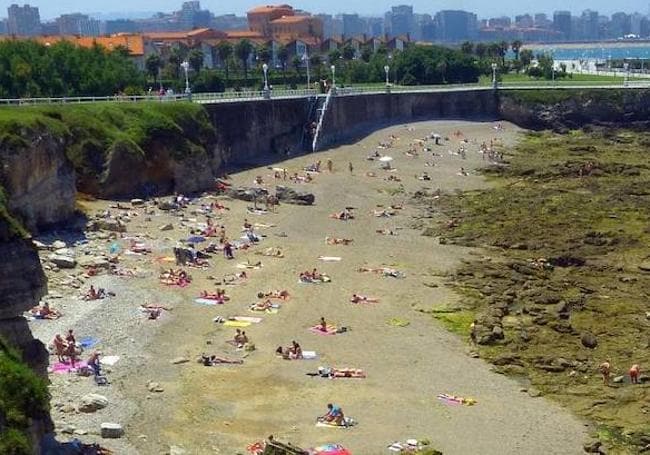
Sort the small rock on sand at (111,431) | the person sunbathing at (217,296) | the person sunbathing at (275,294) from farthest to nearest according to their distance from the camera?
the person sunbathing at (275,294) < the person sunbathing at (217,296) < the small rock on sand at (111,431)

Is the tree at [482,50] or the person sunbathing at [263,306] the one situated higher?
the tree at [482,50]

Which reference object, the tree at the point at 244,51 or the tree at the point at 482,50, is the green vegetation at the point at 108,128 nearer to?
the tree at the point at 244,51

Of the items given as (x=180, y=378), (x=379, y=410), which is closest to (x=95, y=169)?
(x=180, y=378)

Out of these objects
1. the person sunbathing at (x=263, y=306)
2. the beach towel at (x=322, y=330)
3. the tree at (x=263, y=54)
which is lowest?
the beach towel at (x=322, y=330)

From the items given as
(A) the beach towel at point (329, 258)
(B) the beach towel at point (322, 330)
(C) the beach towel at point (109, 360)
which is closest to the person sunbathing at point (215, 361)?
(C) the beach towel at point (109, 360)

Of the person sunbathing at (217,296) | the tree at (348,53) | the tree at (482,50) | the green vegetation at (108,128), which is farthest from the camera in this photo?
the tree at (482,50)

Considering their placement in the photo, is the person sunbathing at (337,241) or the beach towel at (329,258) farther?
the person sunbathing at (337,241)

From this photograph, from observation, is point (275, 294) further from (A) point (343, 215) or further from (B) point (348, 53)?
(B) point (348, 53)

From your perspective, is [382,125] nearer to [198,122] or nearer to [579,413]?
[198,122]
